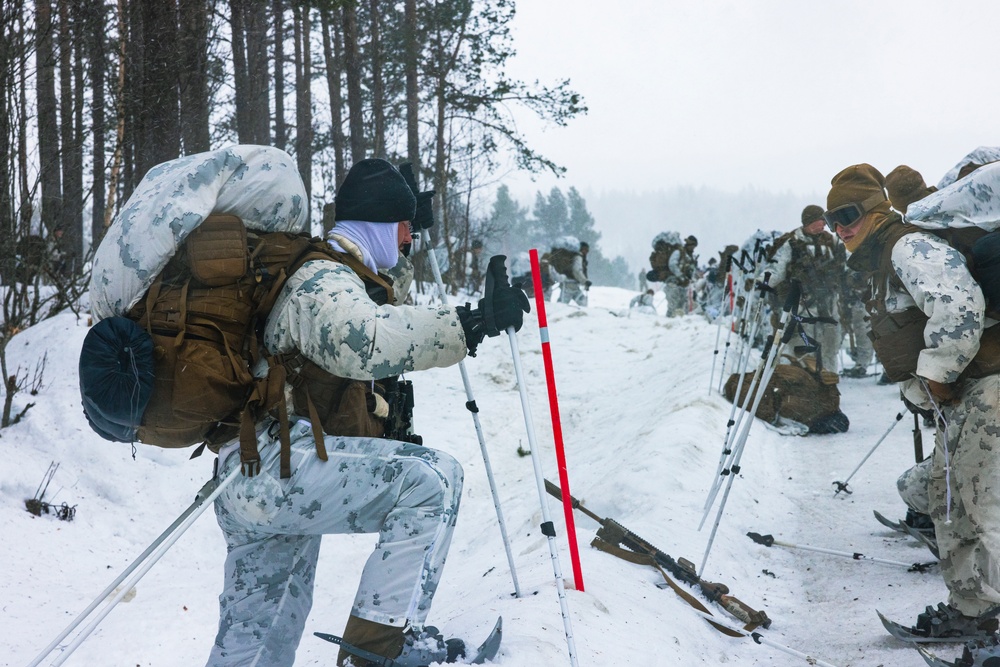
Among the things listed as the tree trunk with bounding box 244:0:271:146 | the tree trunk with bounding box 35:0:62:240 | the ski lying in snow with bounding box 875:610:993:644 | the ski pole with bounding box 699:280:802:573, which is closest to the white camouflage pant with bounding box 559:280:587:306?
the tree trunk with bounding box 244:0:271:146

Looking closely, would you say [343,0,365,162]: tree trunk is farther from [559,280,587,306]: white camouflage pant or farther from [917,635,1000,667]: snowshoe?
[917,635,1000,667]: snowshoe

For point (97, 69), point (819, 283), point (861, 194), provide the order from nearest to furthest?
point (861, 194) → point (97, 69) → point (819, 283)

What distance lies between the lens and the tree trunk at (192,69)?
792 cm

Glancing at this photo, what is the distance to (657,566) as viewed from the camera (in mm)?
4598

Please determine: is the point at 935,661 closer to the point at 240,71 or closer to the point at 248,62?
the point at 240,71

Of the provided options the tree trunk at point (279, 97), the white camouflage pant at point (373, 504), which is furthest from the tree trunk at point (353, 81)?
the white camouflage pant at point (373, 504)

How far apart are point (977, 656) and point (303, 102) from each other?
14120 mm

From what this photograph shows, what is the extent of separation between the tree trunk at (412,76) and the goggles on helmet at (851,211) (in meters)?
10.7

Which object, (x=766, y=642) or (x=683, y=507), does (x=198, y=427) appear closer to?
(x=766, y=642)

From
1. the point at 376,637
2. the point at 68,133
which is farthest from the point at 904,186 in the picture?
the point at 68,133

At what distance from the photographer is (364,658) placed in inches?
101

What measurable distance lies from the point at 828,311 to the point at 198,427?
33.7ft

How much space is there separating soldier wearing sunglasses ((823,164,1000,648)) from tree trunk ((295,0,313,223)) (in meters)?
9.49

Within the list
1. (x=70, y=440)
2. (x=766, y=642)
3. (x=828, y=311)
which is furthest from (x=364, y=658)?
(x=828, y=311)
